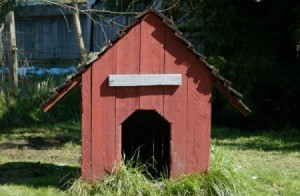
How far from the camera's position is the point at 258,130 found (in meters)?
11.5

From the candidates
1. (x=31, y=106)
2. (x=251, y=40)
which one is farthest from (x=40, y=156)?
(x=251, y=40)

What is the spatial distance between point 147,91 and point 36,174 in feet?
6.95

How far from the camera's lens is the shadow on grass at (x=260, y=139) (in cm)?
955

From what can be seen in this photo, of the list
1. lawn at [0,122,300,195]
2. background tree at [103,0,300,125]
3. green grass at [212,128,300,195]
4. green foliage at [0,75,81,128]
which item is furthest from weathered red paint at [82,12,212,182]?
green foliage at [0,75,81,128]

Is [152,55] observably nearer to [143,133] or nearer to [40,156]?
[143,133]

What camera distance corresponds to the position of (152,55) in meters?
6.10

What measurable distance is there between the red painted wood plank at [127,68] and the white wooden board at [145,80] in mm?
95

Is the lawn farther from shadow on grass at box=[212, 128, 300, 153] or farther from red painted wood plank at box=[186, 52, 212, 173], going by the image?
red painted wood plank at box=[186, 52, 212, 173]

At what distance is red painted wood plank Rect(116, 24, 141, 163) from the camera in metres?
6.03

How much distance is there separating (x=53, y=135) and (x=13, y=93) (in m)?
1.65

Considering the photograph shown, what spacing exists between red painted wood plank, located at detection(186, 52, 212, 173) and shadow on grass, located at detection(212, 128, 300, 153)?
10.6 feet

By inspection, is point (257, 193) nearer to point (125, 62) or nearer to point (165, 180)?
point (165, 180)

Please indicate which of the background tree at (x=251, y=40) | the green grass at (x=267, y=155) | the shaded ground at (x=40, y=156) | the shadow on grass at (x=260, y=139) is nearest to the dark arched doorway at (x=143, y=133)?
the shaded ground at (x=40, y=156)

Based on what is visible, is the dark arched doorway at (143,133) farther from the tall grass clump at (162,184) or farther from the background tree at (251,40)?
the background tree at (251,40)
